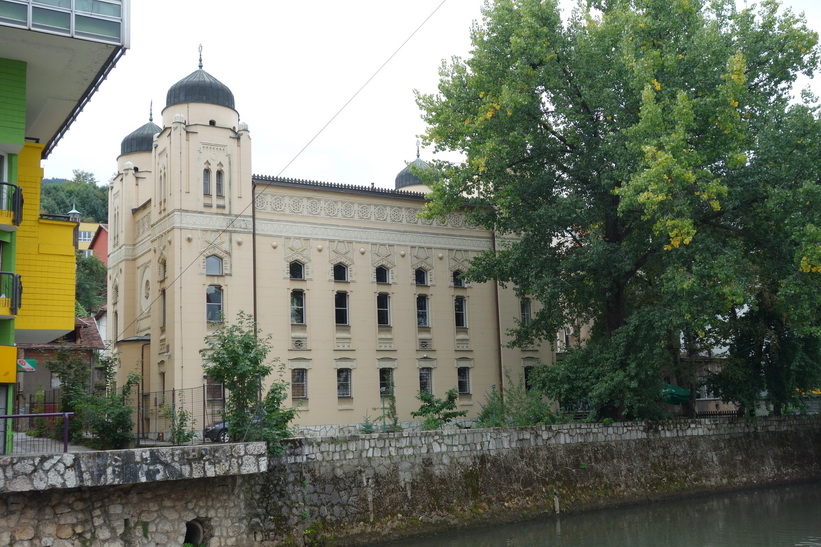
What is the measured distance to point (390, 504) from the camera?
62.1 feet

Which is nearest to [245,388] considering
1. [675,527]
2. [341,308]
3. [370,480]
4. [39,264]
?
[370,480]

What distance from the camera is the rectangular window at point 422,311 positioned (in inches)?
1368

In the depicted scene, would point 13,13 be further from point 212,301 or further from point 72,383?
point 212,301

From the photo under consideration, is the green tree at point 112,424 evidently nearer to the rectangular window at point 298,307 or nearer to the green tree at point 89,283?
the rectangular window at point 298,307

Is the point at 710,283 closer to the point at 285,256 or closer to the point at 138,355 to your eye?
the point at 285,256

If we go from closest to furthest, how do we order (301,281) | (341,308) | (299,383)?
(299,383) → (301,281) → (341,308)

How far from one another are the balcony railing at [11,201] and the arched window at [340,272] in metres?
17.0

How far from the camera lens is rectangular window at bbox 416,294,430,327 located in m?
34.8

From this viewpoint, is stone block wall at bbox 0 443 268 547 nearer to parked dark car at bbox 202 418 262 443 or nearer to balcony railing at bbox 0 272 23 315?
parked dark car at bbox 202 418 262 443

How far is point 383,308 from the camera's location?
1336 inches

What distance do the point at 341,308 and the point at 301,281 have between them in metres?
2.12

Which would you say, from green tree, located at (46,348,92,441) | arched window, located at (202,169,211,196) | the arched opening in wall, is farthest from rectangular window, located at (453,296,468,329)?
the arched opening in wall

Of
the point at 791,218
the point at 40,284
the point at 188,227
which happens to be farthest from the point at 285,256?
the point at 791,218

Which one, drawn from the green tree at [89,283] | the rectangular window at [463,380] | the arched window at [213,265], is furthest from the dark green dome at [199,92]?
the green tree at [89,283]
